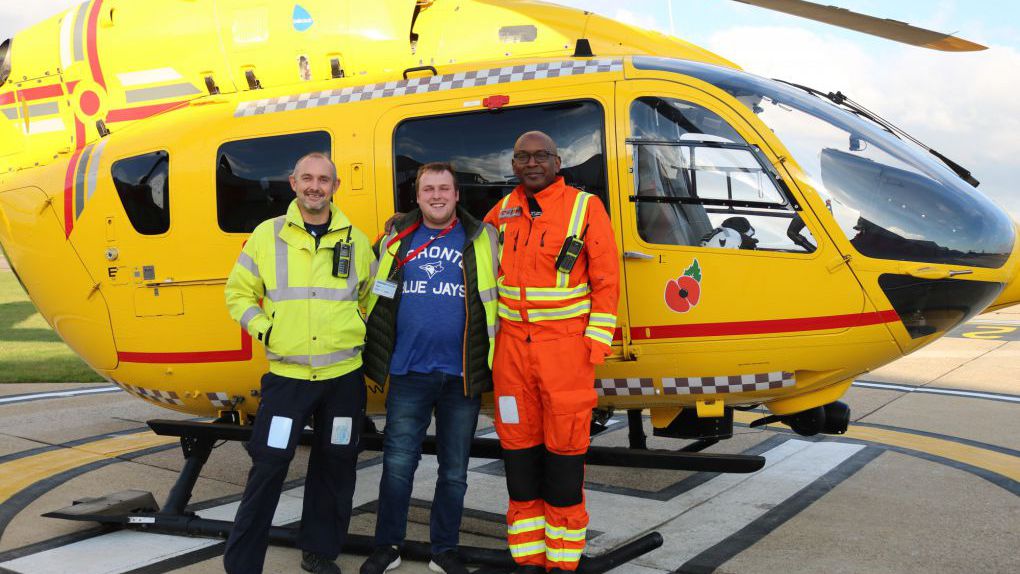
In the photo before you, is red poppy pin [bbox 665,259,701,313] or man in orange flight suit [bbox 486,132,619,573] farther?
red poppy pin [bbox 665,259,701,313]

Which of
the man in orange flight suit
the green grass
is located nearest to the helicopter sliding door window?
the man in orange flight suit

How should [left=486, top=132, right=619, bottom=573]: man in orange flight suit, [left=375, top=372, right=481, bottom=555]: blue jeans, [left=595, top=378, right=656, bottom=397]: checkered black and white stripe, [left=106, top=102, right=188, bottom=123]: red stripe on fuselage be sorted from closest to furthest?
[left=486, top=132, right=619, bottom=573]: man in orange flight suit
[left=375, top=372, right=481, bottom=555]: blue jeans
[left=595, top=378, right=656, bottom=397]: checkered black and white stripe
[left=106, top=102, right=188, bottom=123]: red stripe on fuselage

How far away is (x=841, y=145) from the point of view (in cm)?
413

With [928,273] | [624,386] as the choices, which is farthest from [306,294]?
[928,273]

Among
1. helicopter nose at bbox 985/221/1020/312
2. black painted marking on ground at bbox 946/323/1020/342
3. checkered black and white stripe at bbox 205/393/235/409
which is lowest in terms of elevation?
black painted marking on ground at bbox 946/323/1020/342

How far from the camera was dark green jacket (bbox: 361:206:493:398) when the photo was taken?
3.64m

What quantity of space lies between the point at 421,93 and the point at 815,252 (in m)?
2.19

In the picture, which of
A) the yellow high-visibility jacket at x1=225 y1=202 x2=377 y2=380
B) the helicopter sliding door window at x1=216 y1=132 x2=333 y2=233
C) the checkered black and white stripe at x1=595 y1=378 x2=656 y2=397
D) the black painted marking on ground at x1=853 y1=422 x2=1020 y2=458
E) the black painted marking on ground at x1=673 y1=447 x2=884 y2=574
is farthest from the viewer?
the black painted marking on ground at x1=853 y1=422 x2=1020 y2=458

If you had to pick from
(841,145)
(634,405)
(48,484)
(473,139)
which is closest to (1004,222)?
(841,145)

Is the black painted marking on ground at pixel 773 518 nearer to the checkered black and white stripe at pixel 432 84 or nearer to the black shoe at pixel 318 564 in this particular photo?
the black shoe at pixel 318 564

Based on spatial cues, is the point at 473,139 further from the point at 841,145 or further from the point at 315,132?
the point at 841,145

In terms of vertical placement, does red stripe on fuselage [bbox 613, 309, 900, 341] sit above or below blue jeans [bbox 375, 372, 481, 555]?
above

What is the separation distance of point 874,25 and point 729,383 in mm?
2978

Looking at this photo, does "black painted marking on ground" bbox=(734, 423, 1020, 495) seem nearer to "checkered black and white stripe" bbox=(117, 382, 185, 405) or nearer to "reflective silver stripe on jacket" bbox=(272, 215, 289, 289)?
"reflective silver stripe on jacket" bbox=(272, 215, 289, 289)
